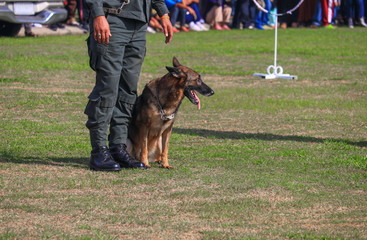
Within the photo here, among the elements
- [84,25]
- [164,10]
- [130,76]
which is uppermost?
[164,10]

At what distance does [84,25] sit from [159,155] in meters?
16.5

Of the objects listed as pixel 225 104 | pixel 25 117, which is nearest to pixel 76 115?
pixel 25 117

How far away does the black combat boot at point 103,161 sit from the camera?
22.4 ft

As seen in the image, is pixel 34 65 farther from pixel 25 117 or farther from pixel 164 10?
pixel 164 10

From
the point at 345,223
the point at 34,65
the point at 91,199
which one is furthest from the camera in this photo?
the point at 34,65

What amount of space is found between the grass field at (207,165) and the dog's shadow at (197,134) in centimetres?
2

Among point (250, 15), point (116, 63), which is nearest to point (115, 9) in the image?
point (116, 63)

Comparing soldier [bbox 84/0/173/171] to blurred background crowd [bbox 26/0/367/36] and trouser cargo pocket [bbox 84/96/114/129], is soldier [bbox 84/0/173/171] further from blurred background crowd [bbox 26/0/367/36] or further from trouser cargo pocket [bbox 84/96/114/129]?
blurred background crowd [bbox 26/0/367/36]

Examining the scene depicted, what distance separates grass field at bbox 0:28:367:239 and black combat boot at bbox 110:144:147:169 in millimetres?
132

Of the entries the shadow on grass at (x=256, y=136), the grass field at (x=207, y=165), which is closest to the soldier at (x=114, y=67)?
the grass field at (x=207, y=165)

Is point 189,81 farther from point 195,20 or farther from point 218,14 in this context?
point 218,14

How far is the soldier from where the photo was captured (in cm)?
662

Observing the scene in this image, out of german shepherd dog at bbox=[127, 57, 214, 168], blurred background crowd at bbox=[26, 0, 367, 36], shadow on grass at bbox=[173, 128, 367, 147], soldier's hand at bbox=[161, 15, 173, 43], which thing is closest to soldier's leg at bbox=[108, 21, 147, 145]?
german shepherd dog at bbox=[127, 57, 214, 168]

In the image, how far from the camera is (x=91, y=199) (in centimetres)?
590
